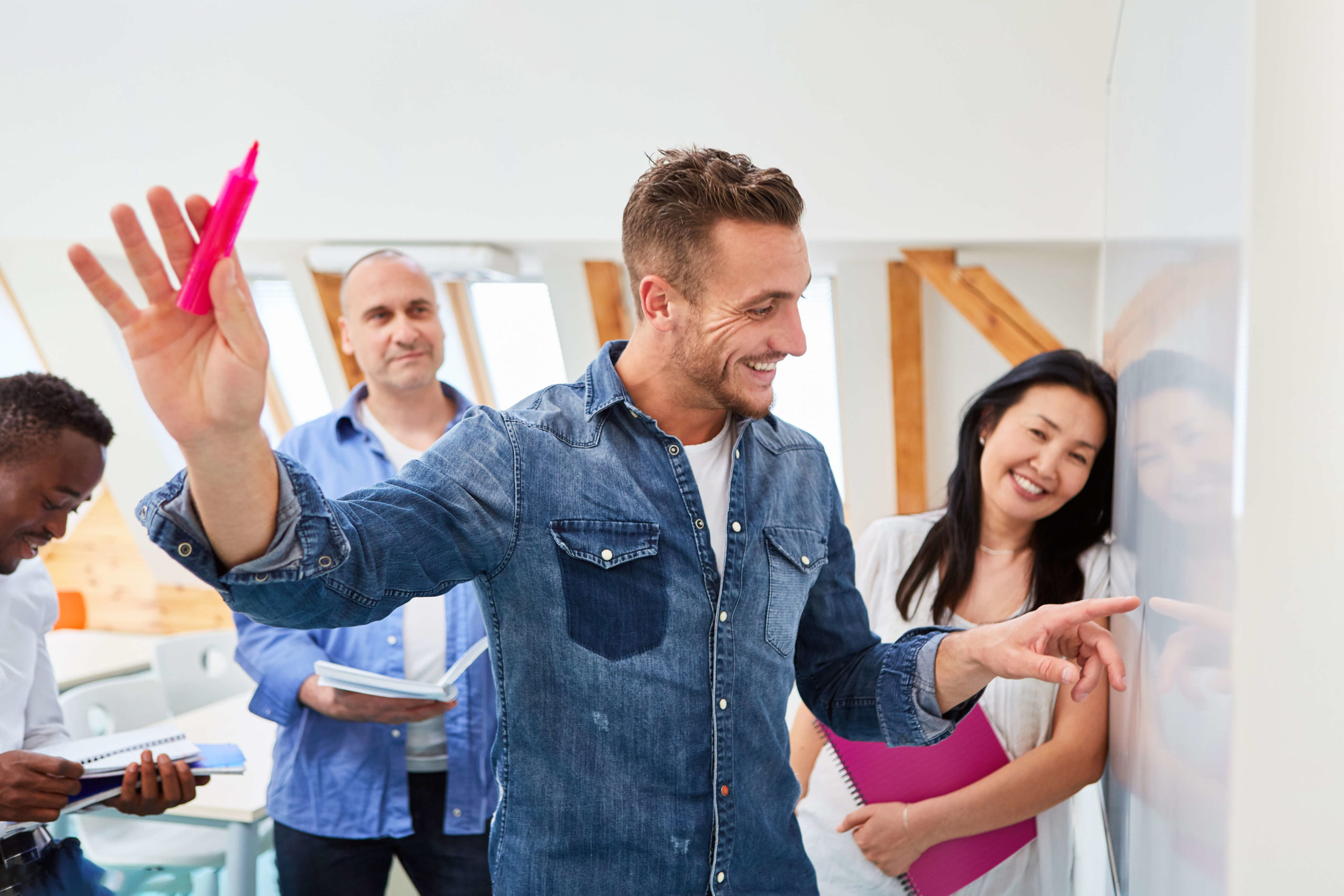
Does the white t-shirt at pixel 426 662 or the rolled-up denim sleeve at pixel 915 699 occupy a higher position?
the rolled-up denim sleeve at pixel 915 699

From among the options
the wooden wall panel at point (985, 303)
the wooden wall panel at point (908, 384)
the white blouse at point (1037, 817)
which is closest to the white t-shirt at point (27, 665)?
the white blouse at point (1037, 817)

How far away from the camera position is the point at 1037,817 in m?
1.75

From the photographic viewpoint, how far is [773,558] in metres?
1.29

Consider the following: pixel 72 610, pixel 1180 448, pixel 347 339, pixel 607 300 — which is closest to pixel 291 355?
pixel 72 610

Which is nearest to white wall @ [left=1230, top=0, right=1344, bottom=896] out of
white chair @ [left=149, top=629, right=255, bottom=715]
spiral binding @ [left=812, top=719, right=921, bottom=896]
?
spiral binding @ [left=812, top=719, right=921, bottom=896]

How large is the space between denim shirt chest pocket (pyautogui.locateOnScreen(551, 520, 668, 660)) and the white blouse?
26.7 inches

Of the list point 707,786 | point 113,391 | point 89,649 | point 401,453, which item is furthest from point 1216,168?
point 113,391

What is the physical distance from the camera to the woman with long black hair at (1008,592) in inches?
65.4

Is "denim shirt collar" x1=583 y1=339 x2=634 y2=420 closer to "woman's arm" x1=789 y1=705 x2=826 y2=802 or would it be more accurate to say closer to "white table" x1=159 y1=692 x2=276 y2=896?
"woman's arm" x1=789 y1=705 x2=826 y2=802

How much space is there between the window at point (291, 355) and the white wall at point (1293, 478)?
16.4 feet

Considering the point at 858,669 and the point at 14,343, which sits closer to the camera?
the point at 858,669

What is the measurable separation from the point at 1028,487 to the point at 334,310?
11.0 feet

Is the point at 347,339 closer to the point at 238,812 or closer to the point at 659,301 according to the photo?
the point at 238,812

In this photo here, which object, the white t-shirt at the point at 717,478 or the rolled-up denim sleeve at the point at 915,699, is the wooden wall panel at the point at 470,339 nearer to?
the white t-shirt at the point at 717,478
